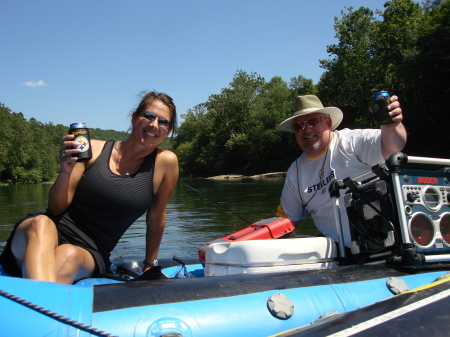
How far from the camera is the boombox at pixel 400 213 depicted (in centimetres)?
252

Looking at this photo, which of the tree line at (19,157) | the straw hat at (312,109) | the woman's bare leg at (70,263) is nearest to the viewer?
the woman's bare leg at (70,263)

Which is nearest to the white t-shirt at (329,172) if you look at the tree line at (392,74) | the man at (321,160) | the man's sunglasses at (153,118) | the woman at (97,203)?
the man at (321,160)

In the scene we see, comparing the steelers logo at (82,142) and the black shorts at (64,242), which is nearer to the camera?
the steelers logo at (82,142)

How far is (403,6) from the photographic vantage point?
115ft

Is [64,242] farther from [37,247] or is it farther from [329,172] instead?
[329,172]

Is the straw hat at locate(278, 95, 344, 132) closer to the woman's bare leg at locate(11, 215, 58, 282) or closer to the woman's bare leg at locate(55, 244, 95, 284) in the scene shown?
the woman's bare leg at locate(55, 244, 95, 284)

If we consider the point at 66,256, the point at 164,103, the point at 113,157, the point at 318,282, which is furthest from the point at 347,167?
the point at 66,256

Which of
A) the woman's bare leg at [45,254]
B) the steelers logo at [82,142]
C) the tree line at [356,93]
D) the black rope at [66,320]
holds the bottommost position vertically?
the black rope at [66,320]

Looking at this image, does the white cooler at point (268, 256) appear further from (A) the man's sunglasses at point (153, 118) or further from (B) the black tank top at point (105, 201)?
(A) the man's sunglasses at point (153, 118)

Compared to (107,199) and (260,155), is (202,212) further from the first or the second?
(260,155)

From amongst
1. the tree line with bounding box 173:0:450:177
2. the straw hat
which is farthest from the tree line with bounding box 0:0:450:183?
the straw hat

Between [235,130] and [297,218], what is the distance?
57888 millimetres

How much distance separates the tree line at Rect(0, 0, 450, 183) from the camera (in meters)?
30.6

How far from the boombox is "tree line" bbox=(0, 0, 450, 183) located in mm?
10254
